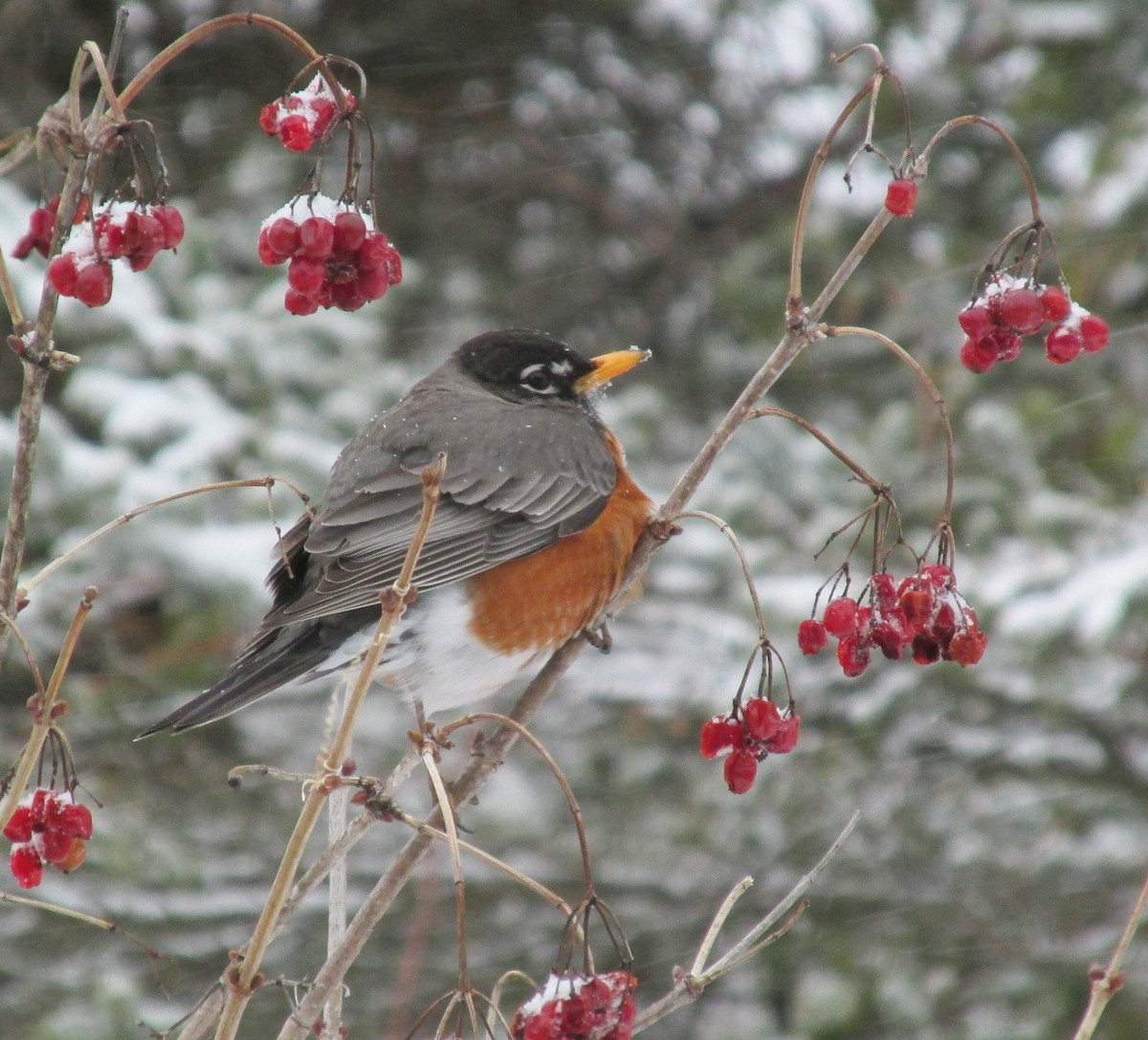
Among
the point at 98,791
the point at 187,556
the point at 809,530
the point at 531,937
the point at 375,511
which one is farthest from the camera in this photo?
the point at 531,937

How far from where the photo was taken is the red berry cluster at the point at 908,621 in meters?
1.72

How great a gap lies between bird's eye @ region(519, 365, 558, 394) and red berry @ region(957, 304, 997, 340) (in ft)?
5.36

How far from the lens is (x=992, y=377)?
4871 millimetres

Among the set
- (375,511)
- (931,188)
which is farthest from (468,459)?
(931,188)

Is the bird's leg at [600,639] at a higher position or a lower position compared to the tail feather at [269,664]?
higher

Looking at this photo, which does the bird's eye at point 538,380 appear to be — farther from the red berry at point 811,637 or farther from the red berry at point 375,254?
the red berry at point 375,254

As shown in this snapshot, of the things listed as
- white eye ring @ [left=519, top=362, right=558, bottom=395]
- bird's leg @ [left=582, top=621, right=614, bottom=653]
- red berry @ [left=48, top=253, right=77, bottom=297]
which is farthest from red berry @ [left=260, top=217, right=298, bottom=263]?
white eye ring @ [left=519, top=362, right=558, bottom=395]

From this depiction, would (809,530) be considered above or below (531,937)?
above

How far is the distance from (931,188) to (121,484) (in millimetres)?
3316

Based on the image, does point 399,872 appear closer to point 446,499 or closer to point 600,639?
point 600,639

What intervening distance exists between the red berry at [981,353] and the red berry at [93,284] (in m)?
1.00

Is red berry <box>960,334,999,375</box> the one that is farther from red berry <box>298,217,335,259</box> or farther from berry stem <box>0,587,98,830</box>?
berry stem <box>0,587,98,830</box>

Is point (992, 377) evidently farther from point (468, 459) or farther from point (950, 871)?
point (468, 459)

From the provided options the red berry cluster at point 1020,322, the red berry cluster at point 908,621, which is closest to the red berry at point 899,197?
the red berry cluster at point 1020,322
